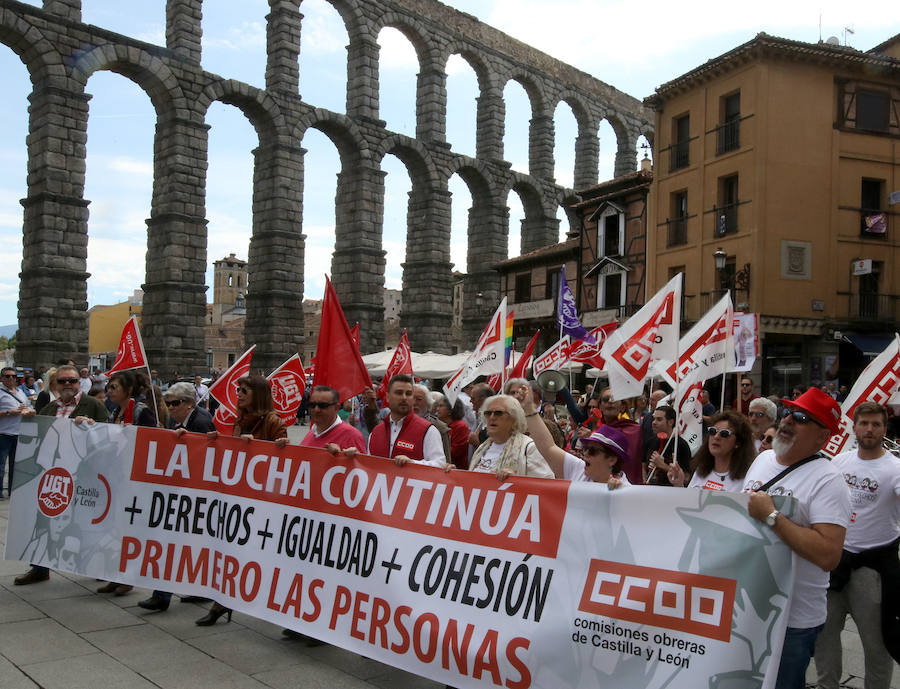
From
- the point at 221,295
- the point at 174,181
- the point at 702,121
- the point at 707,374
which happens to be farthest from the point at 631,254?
the point at 221,295

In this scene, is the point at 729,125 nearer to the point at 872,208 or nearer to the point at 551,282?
the point at 872,208

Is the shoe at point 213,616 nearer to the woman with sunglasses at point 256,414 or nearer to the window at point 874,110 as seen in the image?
the woman with sunglasses at point 256,414

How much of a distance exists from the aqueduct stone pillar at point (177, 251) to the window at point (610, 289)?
16088mm

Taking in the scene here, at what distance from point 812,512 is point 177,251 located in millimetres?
28493

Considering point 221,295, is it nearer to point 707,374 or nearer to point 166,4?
point 166,4

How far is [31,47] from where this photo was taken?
1054 inches

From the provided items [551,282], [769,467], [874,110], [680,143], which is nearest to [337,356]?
[769,467]

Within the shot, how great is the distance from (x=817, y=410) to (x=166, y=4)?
31.6m

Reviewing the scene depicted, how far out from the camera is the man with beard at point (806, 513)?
3441 mm

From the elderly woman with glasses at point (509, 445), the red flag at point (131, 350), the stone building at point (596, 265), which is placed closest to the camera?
the elderly woman with glasses at point (509, 445)

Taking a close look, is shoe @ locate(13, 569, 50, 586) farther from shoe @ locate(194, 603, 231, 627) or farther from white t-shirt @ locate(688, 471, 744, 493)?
white t-shirt @ locate(688, 471, 744, 493)

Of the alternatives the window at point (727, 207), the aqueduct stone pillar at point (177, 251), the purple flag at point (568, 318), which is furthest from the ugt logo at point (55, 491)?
the window at point (727, 207)

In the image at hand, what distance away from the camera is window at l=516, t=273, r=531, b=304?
129ft

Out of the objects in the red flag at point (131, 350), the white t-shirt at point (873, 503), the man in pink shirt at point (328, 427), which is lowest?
the white t-shirt at point (873, 503)
